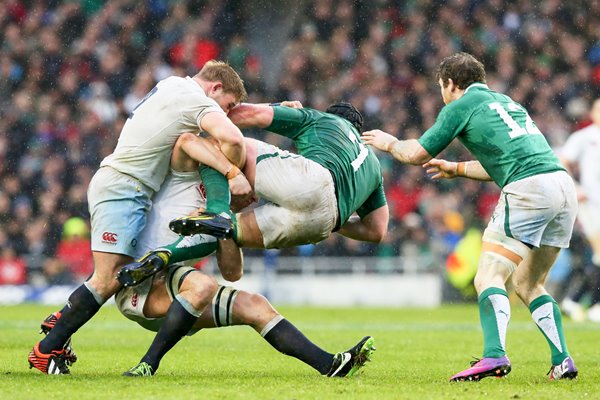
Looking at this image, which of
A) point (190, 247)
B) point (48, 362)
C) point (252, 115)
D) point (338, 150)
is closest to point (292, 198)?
point (338, 150)

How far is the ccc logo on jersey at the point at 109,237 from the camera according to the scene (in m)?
7.03

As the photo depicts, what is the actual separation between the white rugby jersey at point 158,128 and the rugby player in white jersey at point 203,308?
3.9 inches

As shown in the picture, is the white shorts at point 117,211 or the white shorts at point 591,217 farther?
the white shorts at point 591,217

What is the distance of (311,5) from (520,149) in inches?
714

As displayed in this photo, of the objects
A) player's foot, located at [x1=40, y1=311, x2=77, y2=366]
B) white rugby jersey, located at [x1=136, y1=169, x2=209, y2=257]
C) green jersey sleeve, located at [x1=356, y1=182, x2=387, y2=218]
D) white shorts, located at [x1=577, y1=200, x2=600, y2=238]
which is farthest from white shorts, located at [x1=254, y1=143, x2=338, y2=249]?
white shorts, located at [x1=577, y1=200, x2=600, y2=238]

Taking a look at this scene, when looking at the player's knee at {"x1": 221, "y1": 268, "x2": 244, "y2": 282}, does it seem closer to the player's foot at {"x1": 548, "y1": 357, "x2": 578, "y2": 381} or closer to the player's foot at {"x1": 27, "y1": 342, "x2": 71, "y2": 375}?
the player's foot at {"x1": 27, "y1": 342, "x2": 71, "y2": 375}

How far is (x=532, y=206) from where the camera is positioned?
22.8ft

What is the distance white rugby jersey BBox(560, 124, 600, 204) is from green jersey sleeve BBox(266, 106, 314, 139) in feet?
24.3

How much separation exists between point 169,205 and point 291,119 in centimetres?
96

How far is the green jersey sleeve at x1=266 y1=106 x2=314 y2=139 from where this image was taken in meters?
7.35

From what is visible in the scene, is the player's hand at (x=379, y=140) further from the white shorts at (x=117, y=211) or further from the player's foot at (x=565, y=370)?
the player's foot at (x=565, y=370)

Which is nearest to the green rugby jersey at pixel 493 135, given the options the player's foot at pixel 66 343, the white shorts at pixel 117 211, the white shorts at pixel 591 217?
the white shorts at pixel 117 211

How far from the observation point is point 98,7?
24172 millimetres

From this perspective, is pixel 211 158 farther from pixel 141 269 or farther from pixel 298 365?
pixel 298 365
